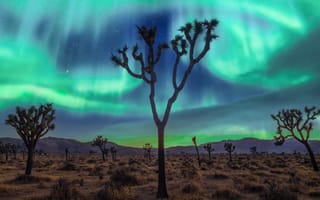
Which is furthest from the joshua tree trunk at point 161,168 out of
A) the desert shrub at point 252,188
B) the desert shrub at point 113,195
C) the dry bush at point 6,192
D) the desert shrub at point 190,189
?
the dry bush at point 6,192

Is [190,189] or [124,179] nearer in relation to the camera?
[190,189]

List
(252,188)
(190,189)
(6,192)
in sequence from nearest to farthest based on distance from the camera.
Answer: (190,189)
(6,192)
(252,188)

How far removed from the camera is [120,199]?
12094 mm

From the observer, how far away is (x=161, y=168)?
13.5m

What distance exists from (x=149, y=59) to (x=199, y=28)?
306cm

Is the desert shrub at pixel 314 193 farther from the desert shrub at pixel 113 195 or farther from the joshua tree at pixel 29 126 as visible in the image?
the joshua tree at pixel 29 126

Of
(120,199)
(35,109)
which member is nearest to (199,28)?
(120,199)

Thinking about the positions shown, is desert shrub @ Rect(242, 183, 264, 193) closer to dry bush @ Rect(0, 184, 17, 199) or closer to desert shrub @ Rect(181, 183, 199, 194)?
desert shrub @ Rect(181, 183, 199, 194)

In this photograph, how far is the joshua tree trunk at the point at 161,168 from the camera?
13.3 meters

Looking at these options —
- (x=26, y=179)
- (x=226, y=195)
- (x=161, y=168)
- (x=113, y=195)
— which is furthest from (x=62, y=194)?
(x=26, y=179)

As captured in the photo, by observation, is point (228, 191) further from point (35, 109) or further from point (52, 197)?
point (35, 109)

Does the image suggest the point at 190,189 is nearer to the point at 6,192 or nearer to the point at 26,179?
the point at 6,192

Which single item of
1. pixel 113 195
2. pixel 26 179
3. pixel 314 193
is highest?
pixel 113 195

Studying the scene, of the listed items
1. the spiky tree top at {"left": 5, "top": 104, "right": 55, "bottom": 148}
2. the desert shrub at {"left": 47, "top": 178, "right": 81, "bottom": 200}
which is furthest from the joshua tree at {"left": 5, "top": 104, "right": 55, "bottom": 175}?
the desert shrub at {"left": 47, "top": 178, "right": 81, "bottom": 200}
